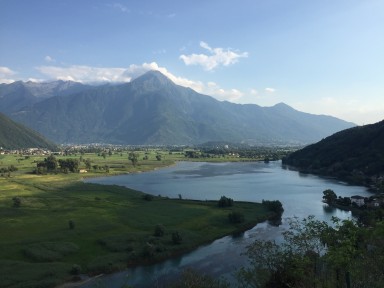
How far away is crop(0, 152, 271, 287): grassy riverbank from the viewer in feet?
184

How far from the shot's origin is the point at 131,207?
96.8 meters

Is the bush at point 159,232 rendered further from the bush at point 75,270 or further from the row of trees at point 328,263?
the row of trees at point 328,263

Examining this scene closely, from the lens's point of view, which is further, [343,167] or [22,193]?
[343,167]

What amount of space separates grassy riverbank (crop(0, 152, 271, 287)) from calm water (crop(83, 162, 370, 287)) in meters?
3.55

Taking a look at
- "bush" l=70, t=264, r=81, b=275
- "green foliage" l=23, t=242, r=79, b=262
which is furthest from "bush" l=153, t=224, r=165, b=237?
"bush" l=70, t=264, r=81, b=275

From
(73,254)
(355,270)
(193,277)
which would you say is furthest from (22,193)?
(355,270)

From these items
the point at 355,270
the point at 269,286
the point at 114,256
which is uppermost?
the point at 355,270

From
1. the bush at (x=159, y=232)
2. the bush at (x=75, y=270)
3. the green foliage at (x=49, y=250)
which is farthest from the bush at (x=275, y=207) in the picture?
the bush at (x=75, y=270)

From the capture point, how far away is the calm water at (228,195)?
55.5 metres

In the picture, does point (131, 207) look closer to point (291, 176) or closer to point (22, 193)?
point (22, 193)

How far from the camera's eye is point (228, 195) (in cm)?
12250

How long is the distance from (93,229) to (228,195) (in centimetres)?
5691

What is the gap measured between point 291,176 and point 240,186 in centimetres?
4335

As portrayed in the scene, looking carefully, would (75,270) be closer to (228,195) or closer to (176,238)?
(176,238)
